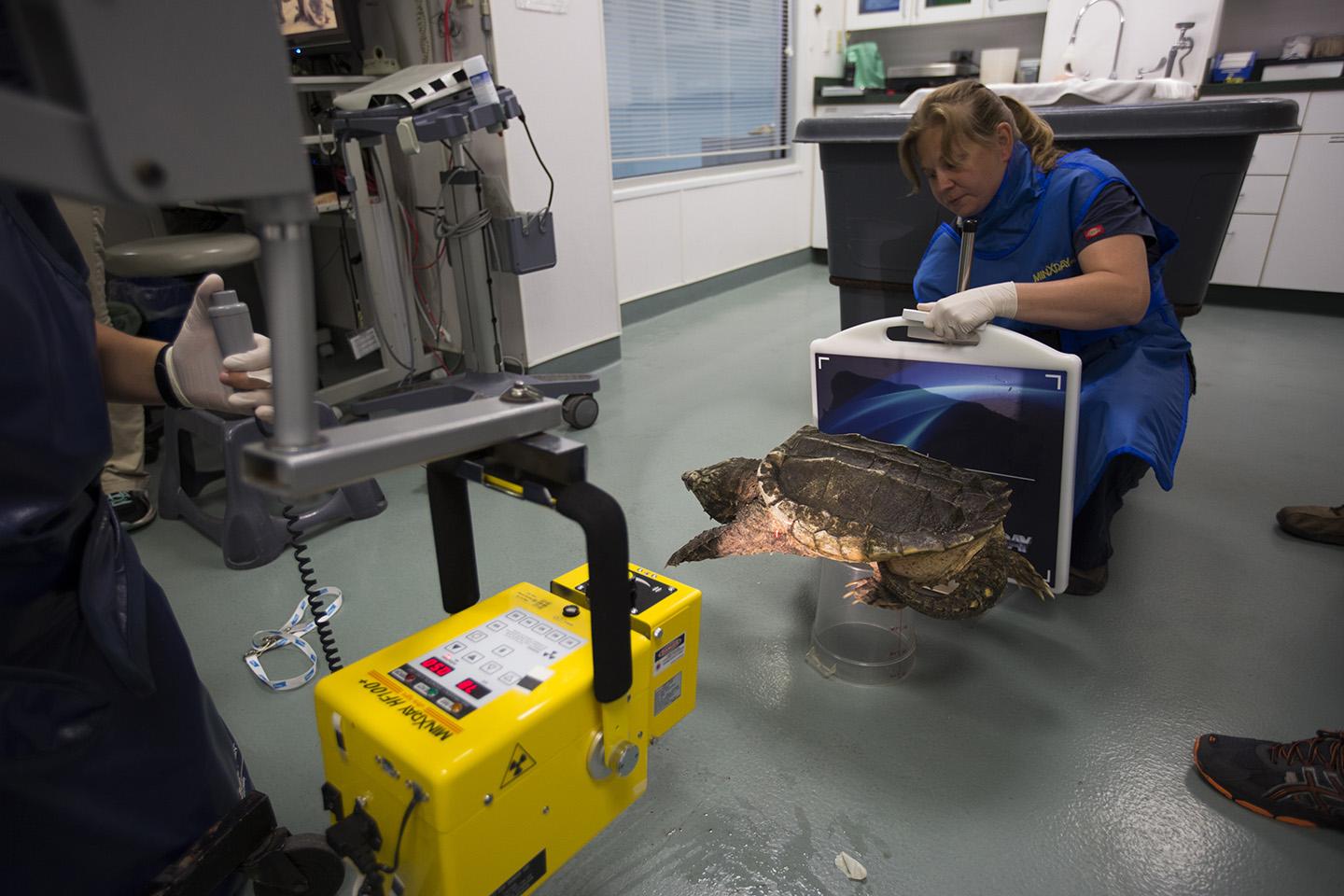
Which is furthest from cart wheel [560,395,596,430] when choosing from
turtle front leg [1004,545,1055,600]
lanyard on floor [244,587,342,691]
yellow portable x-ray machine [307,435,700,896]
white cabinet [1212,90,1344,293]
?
white cabinet [1212,90,1344,293]

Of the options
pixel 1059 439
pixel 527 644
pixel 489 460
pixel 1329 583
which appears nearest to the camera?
pixel 489 460

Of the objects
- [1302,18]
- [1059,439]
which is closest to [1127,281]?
[1059,439]

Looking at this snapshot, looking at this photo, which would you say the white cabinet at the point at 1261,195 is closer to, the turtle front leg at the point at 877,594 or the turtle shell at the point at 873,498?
the turtle shell at the point at 873,498

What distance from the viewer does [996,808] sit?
1.18 metres

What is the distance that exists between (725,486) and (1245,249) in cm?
361

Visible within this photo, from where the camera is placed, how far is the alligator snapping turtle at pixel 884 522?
129cm

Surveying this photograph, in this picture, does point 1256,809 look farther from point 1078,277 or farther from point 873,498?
point 1078,277

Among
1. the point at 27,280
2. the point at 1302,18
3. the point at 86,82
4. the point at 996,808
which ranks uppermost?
the point at 1302,18

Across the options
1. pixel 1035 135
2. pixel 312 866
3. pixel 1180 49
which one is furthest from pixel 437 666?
pixel 1180 49

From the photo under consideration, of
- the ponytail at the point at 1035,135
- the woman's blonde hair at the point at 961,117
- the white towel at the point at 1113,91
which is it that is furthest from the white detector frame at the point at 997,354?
the white towel at the point at 1113,91

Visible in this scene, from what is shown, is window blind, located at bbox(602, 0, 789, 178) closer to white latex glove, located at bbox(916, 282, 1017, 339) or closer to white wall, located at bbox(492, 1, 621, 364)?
white wall, located at bbox(492, 1, 621, 364)

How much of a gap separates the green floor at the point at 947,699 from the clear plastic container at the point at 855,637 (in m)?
0.03

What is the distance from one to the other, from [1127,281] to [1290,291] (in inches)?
127

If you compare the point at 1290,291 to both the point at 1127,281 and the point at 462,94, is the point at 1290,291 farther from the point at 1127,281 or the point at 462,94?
the point at 462,94
